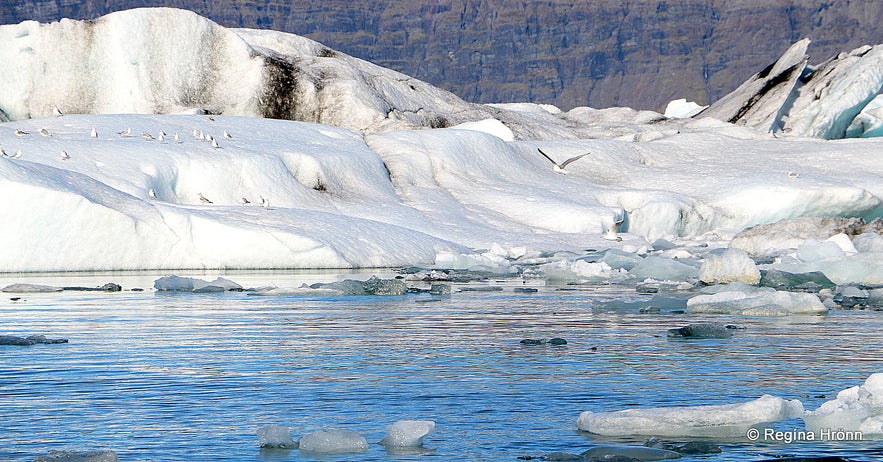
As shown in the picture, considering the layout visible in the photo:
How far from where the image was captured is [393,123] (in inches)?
1556

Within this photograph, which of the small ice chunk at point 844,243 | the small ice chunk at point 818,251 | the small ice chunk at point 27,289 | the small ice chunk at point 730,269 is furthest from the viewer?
the small ice chunk at point 844,243

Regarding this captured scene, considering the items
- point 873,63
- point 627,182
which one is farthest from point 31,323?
point 873,63

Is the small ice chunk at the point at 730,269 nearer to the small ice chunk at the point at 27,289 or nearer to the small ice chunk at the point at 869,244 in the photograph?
the small ice chunk at the point at 869,244

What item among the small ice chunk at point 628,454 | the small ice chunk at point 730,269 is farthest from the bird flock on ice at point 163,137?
the small ice chunk at point 628,454

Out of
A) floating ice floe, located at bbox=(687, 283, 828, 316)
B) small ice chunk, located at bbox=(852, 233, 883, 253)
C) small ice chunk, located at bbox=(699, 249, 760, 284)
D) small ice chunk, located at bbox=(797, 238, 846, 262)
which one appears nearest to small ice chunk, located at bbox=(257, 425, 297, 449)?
floating ice floe, located at bbox=(687, 283, 828, 316)

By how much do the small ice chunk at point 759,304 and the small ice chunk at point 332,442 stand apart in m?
8.05

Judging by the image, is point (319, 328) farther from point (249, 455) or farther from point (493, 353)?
point (249, 455)

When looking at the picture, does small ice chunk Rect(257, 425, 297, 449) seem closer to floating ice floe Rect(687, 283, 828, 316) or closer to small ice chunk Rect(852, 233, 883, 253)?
floating ice floe Rect(687, 283, 828, 316)

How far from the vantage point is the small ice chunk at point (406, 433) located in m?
6.05

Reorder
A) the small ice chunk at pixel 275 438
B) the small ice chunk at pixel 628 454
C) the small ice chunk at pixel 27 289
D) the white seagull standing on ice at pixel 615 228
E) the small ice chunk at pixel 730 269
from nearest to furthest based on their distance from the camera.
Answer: the small ice chunk at pixel 628 454
the small ice chunk at pixel 275 438
the small ice chunk at pixel 27 289
the small ice chunk at pixel 730 269
the white seagull standing on ice at pixel 615 228

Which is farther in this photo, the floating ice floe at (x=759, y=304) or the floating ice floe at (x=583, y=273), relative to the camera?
the floating ice floe at (x=583, y=273)

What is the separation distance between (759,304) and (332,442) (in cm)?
828

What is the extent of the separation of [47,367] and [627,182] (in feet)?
93.5

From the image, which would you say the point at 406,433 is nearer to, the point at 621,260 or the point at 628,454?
the point at 628,454
